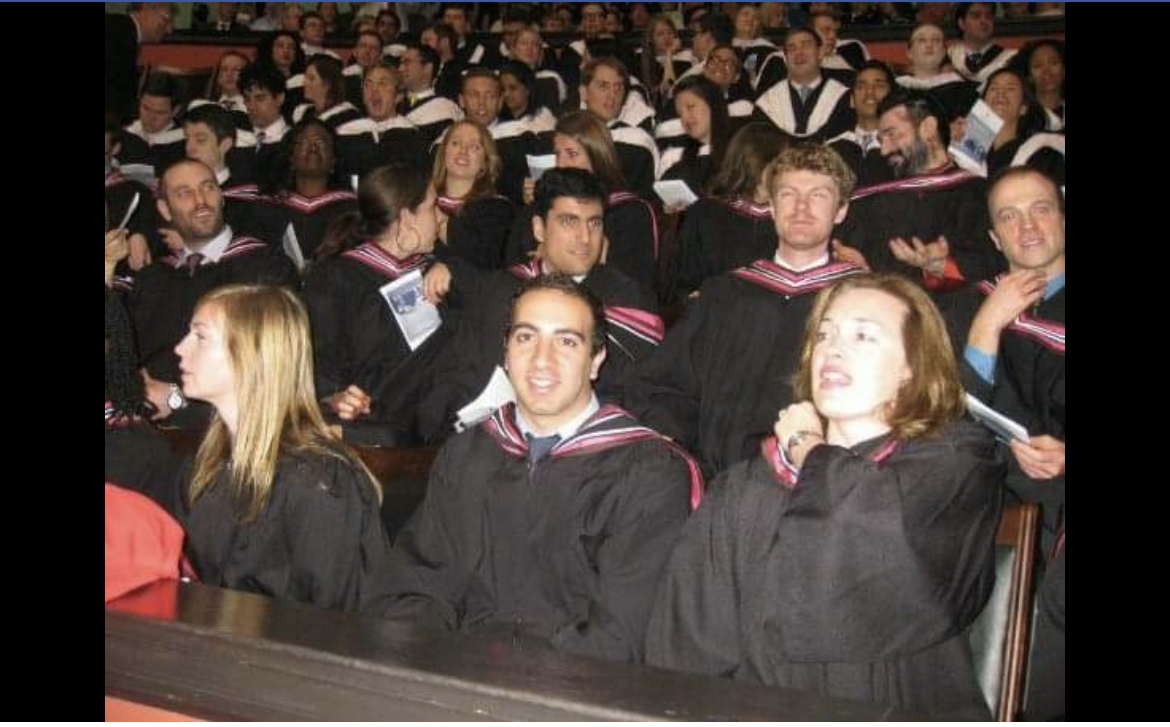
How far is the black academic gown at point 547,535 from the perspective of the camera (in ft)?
9.34

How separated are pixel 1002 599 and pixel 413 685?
4.51ft

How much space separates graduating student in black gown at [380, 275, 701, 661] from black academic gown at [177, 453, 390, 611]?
0.10 metres

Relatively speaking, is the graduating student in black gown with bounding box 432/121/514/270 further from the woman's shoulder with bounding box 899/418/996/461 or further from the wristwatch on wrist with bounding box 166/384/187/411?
the woman's shoulder with bounding box 899/418/996/461

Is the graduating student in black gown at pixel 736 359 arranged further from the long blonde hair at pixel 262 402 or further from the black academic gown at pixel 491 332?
the long blonde hair at pixel 262 402

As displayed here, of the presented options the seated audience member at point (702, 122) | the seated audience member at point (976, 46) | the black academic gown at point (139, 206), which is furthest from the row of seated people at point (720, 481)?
the seated audience member at point (976, 46)

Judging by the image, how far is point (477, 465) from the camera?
309cm

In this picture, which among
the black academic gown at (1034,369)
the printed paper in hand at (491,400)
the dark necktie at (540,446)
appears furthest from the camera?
the black academic gown at (1034,369)

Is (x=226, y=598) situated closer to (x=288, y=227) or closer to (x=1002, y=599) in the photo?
(x=1002, y=599)

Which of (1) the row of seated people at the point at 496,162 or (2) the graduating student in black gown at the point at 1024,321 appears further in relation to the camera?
(1) the row of seated people at the point at 496,162

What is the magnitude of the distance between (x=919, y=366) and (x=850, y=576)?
54 centimetres

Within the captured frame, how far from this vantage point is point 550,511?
298 centimetres

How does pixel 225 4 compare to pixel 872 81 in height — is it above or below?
above
